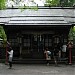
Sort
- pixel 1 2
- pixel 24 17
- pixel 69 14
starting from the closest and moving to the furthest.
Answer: pixel 1 2 → pixel 24 17 → pixel 69 14

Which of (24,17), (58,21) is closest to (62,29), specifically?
(58,21)

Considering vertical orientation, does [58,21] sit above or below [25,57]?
above

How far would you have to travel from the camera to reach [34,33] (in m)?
26.7

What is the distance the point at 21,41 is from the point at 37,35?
1872 millimetres

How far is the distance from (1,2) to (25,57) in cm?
1032

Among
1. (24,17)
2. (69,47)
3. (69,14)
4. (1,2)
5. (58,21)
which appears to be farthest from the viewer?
(69,14)

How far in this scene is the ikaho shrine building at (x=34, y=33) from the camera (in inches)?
1018

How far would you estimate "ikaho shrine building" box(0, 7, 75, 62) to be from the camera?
2586 cm

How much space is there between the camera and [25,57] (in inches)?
1065

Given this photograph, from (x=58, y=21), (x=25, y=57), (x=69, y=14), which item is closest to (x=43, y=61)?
(x=25, y=57)

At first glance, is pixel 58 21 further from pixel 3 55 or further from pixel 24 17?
pixel 3 55

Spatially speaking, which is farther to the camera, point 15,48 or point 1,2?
point 15,48

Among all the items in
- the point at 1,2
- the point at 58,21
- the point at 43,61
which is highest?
the point at 1,2

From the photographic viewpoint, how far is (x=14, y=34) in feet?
91.4
